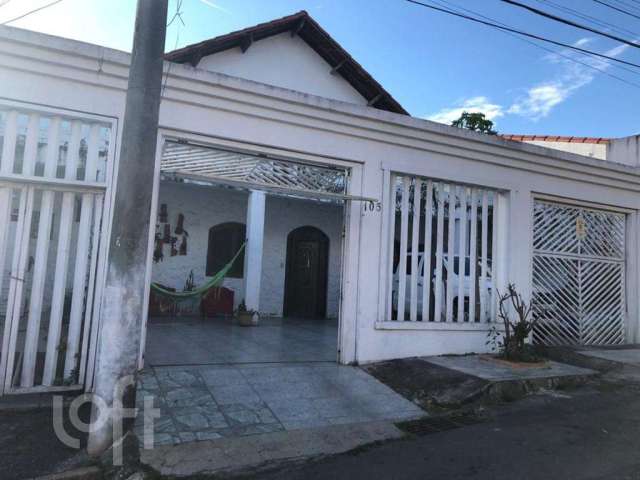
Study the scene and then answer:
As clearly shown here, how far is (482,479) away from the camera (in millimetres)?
3135

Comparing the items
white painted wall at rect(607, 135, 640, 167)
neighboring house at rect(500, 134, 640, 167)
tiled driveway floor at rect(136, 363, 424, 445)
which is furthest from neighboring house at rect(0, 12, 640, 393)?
white painted wall at rect(607, 135, 640, 167)

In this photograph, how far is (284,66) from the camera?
38.9ft

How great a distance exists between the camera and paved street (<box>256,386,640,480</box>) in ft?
10.6

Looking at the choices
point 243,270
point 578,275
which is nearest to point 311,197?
point 578,275

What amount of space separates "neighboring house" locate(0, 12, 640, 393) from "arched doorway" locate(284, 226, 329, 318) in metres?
0.85

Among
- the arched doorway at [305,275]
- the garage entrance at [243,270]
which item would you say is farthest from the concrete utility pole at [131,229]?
the arched doorway at [305,275]

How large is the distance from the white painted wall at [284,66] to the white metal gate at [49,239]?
6940 millimetres

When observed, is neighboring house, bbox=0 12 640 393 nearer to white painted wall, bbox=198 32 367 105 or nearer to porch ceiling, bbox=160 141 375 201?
porch ceiling, bbox=160 141 375 201

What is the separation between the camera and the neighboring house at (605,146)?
14.5 metres

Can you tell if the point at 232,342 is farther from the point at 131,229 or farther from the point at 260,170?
the point at 131,229

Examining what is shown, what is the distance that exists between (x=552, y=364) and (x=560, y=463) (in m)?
3.25

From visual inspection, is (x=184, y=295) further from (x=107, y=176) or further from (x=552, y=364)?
(x=552, y=364)

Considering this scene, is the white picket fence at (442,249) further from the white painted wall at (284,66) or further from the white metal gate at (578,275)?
the white painted wall at (284,66)

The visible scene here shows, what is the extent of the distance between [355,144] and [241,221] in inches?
234
